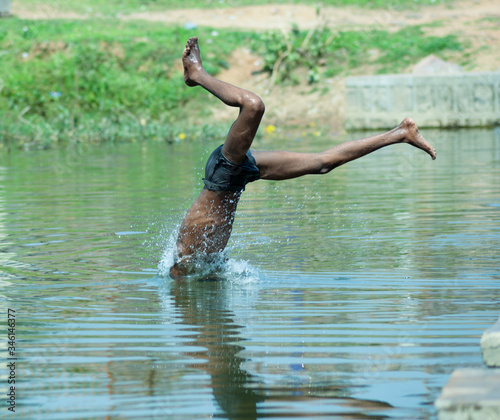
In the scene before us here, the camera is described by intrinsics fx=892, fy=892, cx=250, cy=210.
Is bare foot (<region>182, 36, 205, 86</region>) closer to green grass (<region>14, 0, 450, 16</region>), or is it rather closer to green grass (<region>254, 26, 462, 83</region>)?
green grass (<region>254, 26, 462, 83</region>)

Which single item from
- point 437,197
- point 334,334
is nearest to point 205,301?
point 334,334

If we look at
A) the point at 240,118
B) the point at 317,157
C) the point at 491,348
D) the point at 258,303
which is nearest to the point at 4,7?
the point at 317,157

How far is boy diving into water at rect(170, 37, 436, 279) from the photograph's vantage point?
586 centimetres

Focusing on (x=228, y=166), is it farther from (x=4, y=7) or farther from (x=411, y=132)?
(x=4, y=7)

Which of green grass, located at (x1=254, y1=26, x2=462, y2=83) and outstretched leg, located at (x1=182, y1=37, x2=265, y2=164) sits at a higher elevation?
green grass, located at (x1=254, y1=26, x2=462, y2=83)

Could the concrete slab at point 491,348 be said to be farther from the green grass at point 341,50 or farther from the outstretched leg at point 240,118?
the green grass at point 341,50

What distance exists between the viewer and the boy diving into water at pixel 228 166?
5859 mm

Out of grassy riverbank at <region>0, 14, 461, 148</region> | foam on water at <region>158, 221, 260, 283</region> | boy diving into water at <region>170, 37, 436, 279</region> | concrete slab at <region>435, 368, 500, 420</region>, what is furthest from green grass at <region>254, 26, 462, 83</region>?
concrete slab at <region>435, 368, 500, 420</region>

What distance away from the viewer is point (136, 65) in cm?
2470

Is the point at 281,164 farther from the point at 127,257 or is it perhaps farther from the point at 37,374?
the point at 37,374

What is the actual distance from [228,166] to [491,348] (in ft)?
9.09

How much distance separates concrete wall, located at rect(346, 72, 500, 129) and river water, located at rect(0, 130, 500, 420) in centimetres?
975

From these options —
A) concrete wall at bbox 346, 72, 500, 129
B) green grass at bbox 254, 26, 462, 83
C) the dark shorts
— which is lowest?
the dark shorts

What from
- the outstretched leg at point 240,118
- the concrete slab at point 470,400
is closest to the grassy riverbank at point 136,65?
the outstretched leg at point 240,118
